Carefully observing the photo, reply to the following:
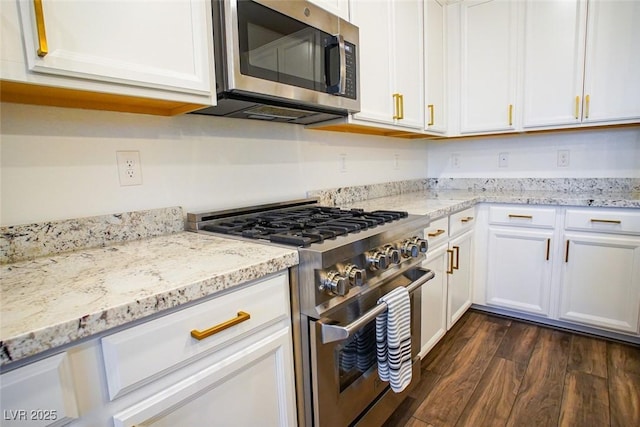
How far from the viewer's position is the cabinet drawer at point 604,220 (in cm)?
183

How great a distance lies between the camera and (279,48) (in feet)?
3.91

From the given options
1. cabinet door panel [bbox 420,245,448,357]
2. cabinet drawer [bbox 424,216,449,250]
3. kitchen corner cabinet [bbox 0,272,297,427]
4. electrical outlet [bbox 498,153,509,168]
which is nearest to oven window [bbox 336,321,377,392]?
kitchen corner cabinet [bbox 0,272,297,427]

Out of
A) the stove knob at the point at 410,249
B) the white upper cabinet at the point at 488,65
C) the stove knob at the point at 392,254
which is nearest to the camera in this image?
the stove knob at the point at 392,254

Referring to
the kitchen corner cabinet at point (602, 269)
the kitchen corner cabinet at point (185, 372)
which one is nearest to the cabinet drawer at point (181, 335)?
the kitchen corner cabinet at point (185, 372)

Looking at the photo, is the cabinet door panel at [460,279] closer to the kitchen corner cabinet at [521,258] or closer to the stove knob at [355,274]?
the kitchen corner cabinet at [521,258]

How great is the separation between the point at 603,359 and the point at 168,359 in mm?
2224

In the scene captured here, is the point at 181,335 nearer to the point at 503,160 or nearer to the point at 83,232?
the point at 83,232

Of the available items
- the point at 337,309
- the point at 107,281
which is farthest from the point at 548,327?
the point at 107,281

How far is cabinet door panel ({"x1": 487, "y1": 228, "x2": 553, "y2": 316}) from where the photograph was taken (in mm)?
2154

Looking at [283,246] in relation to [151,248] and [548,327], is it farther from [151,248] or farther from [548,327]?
[548,327]

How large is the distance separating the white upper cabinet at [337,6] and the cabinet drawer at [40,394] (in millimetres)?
1441

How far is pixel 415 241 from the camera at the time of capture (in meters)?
1.38

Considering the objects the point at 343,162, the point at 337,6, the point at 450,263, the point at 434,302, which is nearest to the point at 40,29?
the point at 337,6

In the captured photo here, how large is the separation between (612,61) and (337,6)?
1762 mm
